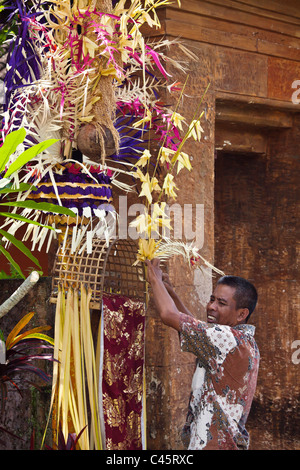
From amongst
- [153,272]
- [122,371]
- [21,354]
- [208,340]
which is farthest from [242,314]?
[21,354]

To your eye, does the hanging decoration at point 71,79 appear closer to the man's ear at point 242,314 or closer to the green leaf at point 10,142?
the green leaf at point 10,142

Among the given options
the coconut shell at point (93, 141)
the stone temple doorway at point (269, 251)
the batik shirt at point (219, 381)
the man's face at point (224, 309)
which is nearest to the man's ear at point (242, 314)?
the man's face at point (224, 309)

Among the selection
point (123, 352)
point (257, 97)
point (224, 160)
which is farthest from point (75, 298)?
point (224, 160)

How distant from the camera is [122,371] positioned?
3.17m

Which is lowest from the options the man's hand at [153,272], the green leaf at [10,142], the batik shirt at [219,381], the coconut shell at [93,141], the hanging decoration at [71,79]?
the batik shirt at [219,381]

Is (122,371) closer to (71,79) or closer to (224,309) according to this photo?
(224,309)

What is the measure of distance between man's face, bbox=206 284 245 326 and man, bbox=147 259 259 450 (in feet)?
0.20

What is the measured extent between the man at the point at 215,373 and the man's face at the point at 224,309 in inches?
2.4

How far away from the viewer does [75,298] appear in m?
3.10

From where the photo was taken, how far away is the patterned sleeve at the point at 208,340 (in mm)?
2941

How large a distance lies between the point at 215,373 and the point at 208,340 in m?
0.15

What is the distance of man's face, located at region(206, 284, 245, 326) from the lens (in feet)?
10.2

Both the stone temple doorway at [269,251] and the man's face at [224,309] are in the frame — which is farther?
the stone temple doorway at [269,251]

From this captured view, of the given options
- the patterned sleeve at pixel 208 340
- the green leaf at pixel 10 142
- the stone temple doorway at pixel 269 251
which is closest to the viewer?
the green leaf at pixel 10 142
